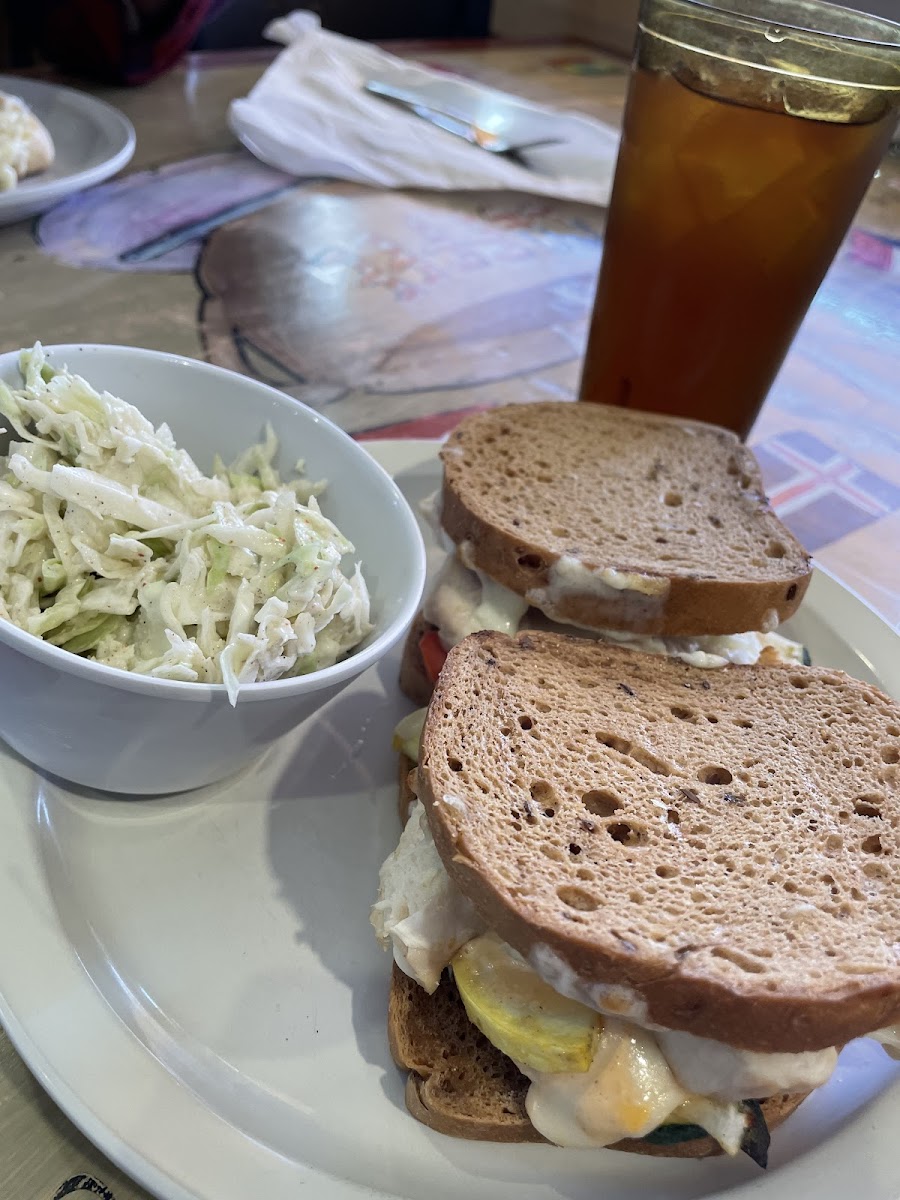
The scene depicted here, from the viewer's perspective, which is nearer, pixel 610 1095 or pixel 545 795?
pixel 610 1095

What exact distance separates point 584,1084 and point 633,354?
4.67 ft

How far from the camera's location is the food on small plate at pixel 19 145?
2305mm

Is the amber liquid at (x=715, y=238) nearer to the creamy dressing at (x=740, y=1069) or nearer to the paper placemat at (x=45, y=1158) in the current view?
the creamy dressing at (x=740, y=1069)

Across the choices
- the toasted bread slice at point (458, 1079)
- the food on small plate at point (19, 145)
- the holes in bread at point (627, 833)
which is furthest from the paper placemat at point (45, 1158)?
the food on small plate at point (19, 145)

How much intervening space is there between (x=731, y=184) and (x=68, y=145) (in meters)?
2.01

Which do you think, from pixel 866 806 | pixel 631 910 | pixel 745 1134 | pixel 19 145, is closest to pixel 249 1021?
pixel 631 910

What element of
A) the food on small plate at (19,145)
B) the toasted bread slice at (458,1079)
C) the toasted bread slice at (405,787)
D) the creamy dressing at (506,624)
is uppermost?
the food on small plate at (19,145)

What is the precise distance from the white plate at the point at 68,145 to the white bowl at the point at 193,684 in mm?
1195

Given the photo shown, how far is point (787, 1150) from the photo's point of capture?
1.00 m

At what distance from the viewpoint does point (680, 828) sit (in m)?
1.18

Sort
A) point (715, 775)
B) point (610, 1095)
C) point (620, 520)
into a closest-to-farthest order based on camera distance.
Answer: point (610, 1095), point (715, 775), point (620, 520)

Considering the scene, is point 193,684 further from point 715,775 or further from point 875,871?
point 875,871

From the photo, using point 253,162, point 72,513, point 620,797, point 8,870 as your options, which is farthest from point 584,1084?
point 253,162

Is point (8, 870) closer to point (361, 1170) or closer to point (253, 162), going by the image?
point (361, 1170)
